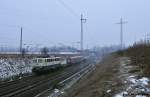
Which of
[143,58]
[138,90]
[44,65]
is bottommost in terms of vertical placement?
[44,65]

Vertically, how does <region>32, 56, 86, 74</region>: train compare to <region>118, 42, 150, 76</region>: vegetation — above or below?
below

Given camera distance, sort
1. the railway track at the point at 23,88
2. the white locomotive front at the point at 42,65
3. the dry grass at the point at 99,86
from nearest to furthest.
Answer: the dry grass at the point at 99,86 → the railway track at the point at 23,88 → the white locomotive front at the point at 42,65

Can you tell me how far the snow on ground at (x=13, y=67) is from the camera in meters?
42.8

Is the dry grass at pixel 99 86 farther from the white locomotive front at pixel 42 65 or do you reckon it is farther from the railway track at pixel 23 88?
the white locomotive front at pixel 42 65

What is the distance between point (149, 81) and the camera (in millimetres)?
11641

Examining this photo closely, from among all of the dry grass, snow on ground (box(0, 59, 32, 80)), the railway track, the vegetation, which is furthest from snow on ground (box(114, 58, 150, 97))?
snow on ground (box(0, 59, 32, 80))

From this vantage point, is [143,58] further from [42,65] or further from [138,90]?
[42,65]

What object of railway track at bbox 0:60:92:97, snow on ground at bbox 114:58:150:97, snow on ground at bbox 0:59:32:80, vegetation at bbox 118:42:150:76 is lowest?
railway track at bbox 0:60:92:97

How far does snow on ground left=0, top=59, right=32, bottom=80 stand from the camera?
140 feet

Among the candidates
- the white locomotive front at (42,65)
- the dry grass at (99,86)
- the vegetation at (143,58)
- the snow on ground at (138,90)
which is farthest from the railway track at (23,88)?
the snow on ground at (138,90)

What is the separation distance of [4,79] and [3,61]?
883cm

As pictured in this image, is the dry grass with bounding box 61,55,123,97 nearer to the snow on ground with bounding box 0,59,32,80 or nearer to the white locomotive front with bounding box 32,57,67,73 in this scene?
the snow on ground with bounding box 0,59,32,80

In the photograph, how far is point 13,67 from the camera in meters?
47.9

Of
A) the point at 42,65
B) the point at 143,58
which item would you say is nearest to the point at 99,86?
the point at 143,58
